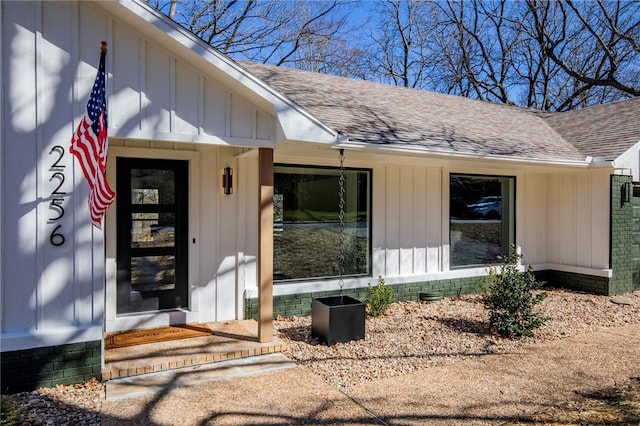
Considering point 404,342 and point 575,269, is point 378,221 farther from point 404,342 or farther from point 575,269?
point 575,269

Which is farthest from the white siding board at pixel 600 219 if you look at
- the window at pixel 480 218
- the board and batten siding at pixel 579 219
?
the window at pixel 480 218

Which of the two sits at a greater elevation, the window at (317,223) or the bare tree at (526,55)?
the bare tree at (526,55)

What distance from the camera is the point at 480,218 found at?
900cm

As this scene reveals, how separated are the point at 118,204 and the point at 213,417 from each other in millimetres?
3211

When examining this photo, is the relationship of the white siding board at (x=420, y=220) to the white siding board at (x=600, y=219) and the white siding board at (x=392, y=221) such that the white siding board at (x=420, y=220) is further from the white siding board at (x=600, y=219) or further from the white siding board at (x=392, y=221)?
the white siding board at (x=600, y=219)

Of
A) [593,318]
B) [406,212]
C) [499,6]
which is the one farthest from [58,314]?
[499,6]

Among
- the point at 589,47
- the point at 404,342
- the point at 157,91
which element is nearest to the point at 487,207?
the point at 404,342

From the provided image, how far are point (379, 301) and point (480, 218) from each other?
336cm

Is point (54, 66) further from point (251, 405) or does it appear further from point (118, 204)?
point (251, 405)

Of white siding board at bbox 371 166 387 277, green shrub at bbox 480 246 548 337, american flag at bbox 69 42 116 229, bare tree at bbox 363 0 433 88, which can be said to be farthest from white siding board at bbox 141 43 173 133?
bare tree at bbox 363 0 433 88

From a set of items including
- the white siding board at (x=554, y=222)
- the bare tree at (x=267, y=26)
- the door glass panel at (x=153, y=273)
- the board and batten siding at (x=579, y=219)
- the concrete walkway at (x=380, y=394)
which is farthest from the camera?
the bare tree at (x=267, y=26)

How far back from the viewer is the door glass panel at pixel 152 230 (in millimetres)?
5934

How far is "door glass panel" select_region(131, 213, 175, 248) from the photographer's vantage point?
5.93 m

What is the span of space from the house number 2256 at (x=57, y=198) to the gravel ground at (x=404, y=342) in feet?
4.64
